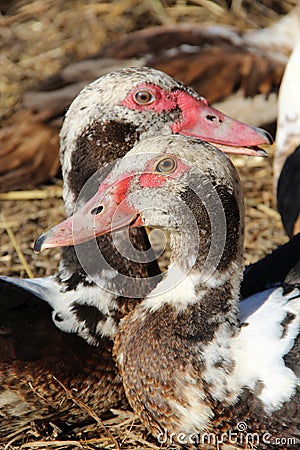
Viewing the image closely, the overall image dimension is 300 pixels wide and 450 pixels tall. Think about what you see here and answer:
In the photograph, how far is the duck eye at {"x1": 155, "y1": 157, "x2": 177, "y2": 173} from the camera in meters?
2.62

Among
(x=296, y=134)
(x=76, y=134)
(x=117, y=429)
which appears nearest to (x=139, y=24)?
(x=296, y=134)

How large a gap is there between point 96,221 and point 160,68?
2.47m

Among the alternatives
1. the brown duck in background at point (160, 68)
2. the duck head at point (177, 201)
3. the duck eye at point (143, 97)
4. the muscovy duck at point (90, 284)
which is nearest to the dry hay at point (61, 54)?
the brown duck in background at point (160, 68)

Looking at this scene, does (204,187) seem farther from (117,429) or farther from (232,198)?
(117,429)

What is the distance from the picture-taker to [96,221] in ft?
8.98

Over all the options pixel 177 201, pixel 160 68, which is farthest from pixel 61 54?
pixel 177 201

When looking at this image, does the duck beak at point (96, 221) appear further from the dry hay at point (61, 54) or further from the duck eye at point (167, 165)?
the dry hay at point (61, 54)

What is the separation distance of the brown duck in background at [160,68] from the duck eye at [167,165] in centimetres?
246

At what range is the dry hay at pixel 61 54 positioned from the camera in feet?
14.5

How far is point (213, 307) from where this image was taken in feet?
8.83

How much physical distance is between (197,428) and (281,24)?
11.9 feet

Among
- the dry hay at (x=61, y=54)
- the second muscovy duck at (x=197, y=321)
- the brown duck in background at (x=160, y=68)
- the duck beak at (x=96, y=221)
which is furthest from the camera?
the brown duck in background at (x=160, y=68)

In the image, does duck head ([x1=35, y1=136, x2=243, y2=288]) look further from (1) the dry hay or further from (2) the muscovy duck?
(1) the dry hay

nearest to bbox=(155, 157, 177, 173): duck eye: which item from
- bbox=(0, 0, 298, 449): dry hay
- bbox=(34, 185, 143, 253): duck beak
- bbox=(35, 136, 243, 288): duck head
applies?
bbox=(35, 136, 243, 288): duck head
